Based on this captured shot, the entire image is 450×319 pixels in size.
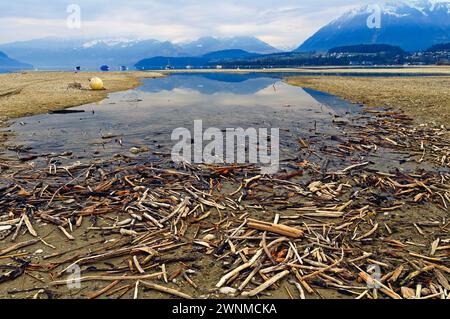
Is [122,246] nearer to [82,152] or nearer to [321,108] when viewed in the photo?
[82,152]

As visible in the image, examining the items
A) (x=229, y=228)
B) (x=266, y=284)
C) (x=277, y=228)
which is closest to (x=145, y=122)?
(x=229, y=228)

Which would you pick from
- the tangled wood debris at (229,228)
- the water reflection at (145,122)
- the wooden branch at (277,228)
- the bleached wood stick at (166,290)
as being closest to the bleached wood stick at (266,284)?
the tangled wood debris at (229,228)

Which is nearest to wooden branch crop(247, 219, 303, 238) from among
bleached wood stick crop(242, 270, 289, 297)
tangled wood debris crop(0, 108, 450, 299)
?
tangled wood debris crop(0, 108, 450, 299)

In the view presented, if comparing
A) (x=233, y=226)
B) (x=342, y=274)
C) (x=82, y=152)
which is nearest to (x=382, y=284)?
(x=342, y=274)

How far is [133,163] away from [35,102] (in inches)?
1152

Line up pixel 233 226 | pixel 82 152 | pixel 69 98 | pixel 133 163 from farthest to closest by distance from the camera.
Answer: pixel 69 98, pixel 82 152, pixel 133 163, pixel 233 226

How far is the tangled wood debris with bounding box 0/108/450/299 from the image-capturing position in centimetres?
694

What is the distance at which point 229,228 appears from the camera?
927cm

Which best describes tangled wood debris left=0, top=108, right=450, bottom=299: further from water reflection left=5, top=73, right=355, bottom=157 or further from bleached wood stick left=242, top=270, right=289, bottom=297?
water reflection left=5, top=73, right=355, bottom=157

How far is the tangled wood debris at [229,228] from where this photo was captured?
6.94m

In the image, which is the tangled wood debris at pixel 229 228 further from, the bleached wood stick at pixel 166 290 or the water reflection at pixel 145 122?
the water reflection at pixel 145 122

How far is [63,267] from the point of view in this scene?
24.3 feet

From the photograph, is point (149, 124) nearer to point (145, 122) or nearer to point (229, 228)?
point (145, 122)
